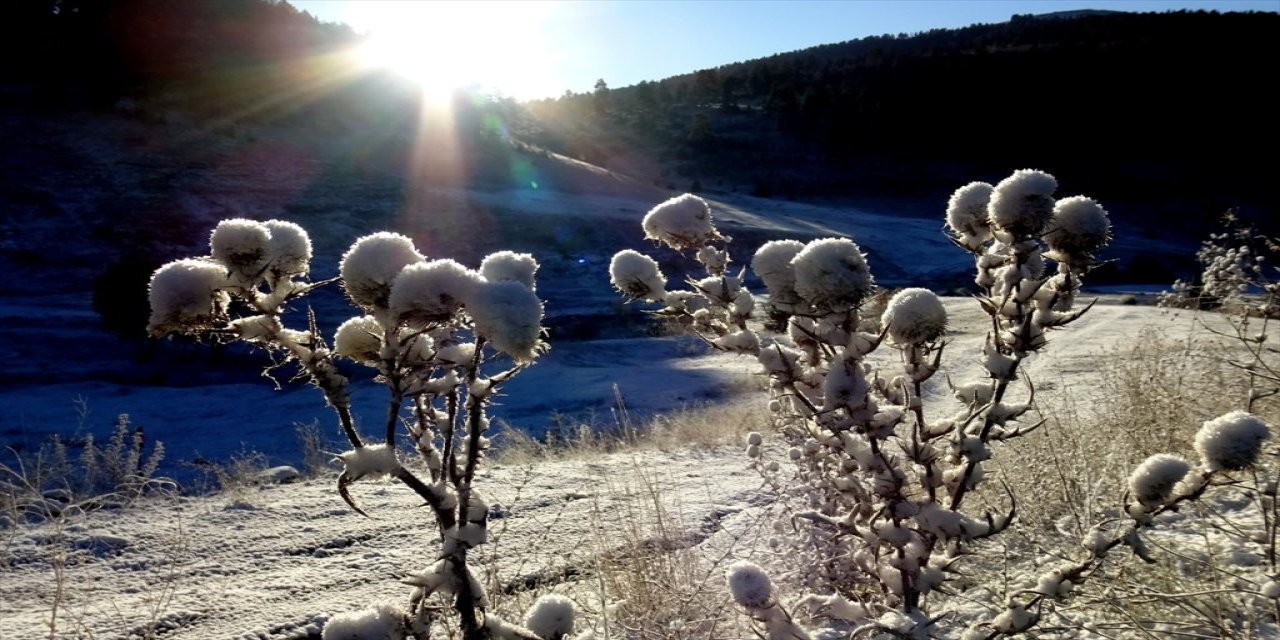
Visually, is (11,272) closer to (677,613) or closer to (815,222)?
(677,613)

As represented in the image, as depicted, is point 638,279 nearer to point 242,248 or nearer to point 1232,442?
point 242,248

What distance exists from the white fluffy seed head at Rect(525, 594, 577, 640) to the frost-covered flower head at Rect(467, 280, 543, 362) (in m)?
0.35

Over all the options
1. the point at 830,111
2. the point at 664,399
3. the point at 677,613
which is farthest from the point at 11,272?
the point at 830,111

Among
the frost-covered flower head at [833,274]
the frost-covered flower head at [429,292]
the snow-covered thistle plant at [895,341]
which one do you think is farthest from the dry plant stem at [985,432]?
the frost-covered flower head at [429,292]

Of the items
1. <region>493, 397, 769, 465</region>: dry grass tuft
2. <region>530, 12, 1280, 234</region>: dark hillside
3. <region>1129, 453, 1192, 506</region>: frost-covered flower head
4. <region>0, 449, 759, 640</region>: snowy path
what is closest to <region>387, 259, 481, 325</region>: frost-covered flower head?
<region>1129, 453, 1192, 506</region>: frost-covered flower head

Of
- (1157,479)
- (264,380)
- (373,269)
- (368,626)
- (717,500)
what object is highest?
(373,269)

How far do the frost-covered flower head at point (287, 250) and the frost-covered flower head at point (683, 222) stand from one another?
581 mm

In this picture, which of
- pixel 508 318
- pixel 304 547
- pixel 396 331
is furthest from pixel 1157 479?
pixel 304 547

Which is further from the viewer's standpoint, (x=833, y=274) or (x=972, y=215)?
(x=972, y=215)

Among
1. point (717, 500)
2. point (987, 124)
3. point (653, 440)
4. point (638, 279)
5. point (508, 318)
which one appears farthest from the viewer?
point (987, 124)

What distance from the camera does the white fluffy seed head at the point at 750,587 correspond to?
3.86ft

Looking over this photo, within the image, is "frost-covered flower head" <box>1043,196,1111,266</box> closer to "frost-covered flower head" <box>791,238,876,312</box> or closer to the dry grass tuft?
"frost-covered flower head" <box>791,238,876,312</box>

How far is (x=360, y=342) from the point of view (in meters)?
1.11

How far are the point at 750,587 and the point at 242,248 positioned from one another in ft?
2.64
